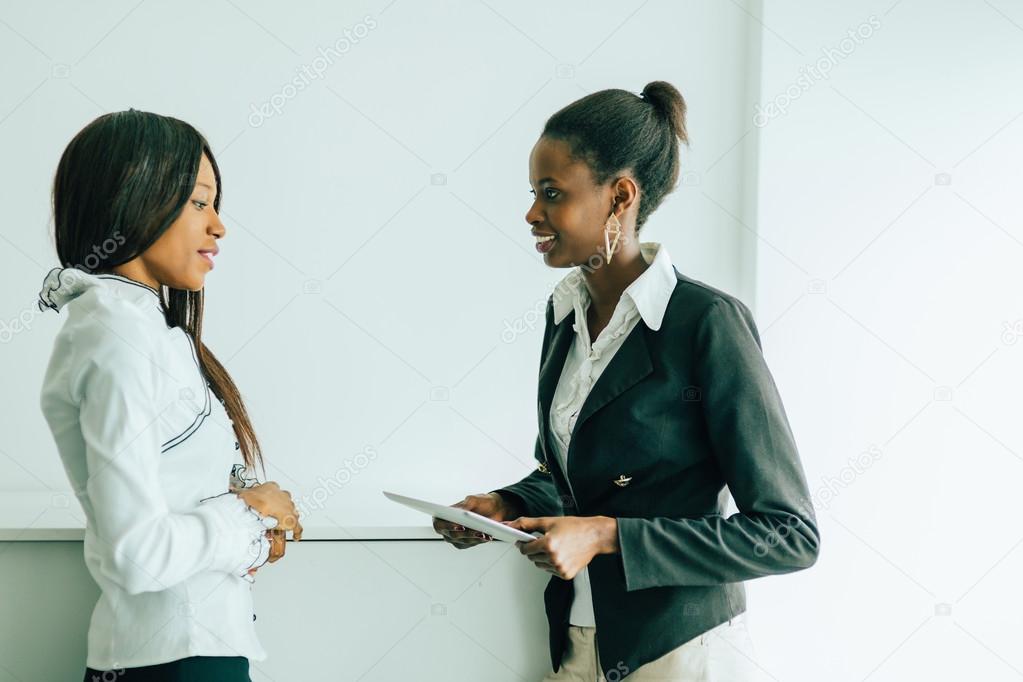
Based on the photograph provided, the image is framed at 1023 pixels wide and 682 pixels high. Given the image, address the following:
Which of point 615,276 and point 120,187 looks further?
point 615,276

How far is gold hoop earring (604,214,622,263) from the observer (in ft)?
4.68

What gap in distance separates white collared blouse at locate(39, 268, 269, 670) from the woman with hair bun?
15.7 inches

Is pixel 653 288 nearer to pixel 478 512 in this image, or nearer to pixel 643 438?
pixel 643 438

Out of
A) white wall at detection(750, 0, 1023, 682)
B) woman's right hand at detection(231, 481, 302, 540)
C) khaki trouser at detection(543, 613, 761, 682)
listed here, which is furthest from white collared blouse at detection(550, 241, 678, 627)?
white wall at detection(750, 0, 1023, 682)

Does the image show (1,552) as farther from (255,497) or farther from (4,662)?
(255,497)

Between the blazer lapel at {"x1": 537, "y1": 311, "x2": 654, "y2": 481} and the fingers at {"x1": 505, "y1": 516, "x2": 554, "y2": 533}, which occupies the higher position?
the blazer lapel at {"x1": 537, "y1": 311, "x2": 654, "y2": 481}

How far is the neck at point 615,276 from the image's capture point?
4.78ft

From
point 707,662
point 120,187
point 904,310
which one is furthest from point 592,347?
point 904,310

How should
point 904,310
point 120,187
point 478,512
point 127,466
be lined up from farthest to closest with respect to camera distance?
point 904,310 → point 478,512 → point 120,187 → point 127,466

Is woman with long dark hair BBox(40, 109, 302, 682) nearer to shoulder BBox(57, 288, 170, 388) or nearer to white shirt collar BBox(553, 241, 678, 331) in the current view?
shoulder BBox(57, 288, 170, 388)

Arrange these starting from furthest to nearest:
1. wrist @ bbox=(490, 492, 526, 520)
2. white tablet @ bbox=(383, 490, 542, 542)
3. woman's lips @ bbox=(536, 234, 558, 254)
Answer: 1. wrist @ bbox=(490, 492, 526, 520)
2. woman's lips @ bbox=(536, 234, 558, 254)
3. white tablet @ bbox=(383, 490, 542, 542)

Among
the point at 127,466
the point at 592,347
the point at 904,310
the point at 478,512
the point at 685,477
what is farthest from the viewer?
the point at 904,310

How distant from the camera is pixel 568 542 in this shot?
48.7 inches

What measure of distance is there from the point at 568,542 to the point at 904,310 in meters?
1.34
